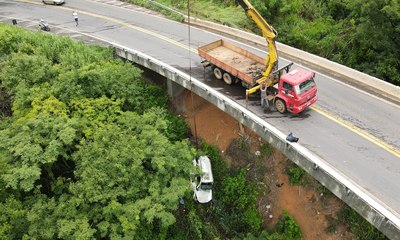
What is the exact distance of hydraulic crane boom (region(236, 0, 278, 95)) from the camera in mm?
18516

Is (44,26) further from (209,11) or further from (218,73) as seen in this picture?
(218,73)

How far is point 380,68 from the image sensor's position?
24953 millimetres

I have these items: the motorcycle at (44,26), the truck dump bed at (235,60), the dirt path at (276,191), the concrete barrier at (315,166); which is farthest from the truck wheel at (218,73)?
the motorcycle at (44,26)

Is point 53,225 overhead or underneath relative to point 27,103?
underneath

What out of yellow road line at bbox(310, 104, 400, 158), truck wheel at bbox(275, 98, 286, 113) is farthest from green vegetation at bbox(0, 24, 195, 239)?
yellow road line at bbox(310, 104, 400, 158)

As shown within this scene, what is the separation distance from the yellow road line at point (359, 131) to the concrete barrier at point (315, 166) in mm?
3088

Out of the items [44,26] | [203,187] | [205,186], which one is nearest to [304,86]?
[205,186]

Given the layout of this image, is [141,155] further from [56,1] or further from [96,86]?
[56,1]

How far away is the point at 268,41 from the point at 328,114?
17.1 ft

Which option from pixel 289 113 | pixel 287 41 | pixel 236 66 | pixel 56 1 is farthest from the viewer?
pixel 56 1

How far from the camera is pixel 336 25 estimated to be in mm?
31125

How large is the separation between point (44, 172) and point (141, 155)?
6.09 meters

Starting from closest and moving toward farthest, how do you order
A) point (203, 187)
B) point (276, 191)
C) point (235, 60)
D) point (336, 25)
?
point (276, 191) < point (235, 60) < point (203, 187) < point (336, 25)

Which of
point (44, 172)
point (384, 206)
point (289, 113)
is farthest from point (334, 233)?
point (44, 172)
